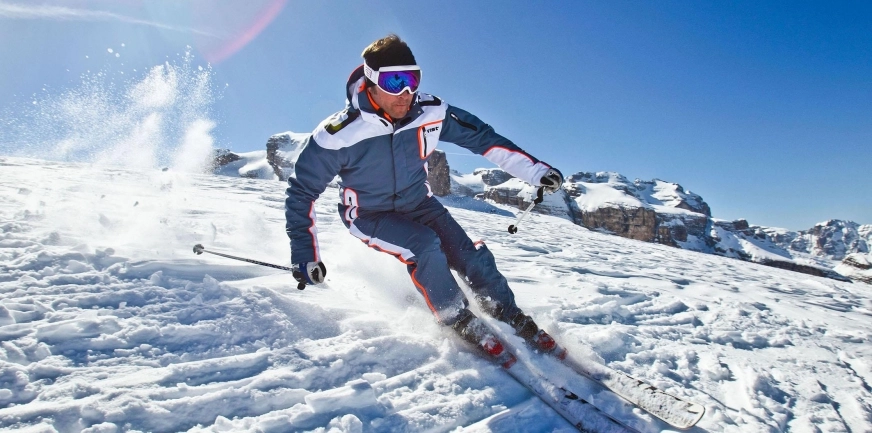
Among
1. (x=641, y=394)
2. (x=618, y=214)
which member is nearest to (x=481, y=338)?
(x=641, y=394)

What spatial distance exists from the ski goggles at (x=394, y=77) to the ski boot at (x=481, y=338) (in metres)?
1.61

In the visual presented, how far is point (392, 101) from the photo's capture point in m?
2.91

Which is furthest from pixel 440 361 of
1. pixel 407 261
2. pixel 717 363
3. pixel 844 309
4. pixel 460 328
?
pixel 844 309

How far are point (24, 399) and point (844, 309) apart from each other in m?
8.13

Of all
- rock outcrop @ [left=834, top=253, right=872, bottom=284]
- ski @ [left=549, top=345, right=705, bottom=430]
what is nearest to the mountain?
rock outcrop @ [left=834, top=253, right=872, bottom=284]

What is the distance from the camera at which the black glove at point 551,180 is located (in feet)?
11.6

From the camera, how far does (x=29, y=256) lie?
3.02m

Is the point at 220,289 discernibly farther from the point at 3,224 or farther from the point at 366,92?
the point at 3,224

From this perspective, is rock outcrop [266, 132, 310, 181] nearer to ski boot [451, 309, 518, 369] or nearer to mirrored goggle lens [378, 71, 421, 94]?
mirrored goggle lens [378, 71, 421, 94]

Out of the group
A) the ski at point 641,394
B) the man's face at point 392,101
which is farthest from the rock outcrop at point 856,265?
the man's face at point 392,101

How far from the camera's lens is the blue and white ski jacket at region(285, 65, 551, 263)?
2.88 metres

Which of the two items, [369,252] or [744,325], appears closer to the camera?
[744,325]

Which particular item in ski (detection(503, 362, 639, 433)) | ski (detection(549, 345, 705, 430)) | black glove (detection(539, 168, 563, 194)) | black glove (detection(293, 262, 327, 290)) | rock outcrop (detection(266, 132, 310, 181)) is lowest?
ski (detection(503, 362, 639, 433))

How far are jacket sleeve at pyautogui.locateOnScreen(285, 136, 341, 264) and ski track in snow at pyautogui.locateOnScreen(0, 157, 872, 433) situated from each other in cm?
40
